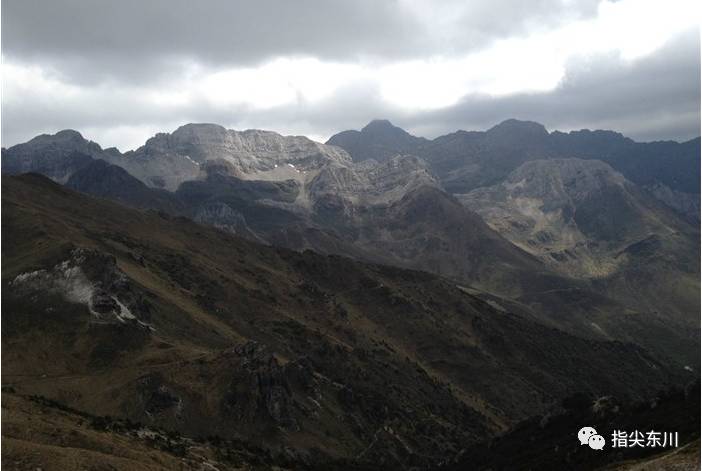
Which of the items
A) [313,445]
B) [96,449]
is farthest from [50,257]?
[96,449]

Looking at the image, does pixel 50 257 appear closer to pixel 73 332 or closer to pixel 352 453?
pixel 73 332

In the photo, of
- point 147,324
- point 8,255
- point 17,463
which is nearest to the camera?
point 17,463

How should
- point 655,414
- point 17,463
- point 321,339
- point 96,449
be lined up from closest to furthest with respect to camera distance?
point 17,463 → point 96,449 → point 655,414 → point 321,339

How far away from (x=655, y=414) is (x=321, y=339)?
11412 centimetres

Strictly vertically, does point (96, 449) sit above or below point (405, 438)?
above

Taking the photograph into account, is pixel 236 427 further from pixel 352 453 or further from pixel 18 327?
pixel 18 327

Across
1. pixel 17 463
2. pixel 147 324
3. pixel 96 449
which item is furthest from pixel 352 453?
pixel 17 463

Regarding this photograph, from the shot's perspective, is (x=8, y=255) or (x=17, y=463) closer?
(x=17, y=463)

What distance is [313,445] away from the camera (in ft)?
429

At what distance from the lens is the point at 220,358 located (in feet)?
443

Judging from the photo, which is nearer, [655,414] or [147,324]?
[655,414]

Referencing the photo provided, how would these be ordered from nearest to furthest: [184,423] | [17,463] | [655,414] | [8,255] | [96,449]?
1. [17,463]
2. [96,449]
3. [655,414]
4. [184,423]
5. [8,255]

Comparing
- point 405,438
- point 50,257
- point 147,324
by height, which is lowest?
point 405,438

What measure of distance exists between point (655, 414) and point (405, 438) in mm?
72954
